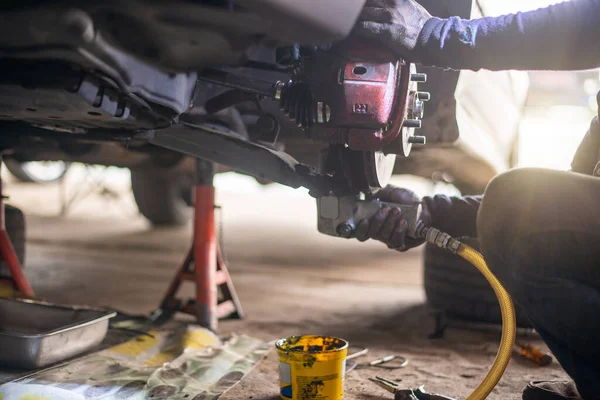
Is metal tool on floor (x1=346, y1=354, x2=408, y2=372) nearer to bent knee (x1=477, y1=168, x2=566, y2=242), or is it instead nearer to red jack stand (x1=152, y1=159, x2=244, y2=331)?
red jack stand (x1=152, y1=159, x2=244, y2=331)

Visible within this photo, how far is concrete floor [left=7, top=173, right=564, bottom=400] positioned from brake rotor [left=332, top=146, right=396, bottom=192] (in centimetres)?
55

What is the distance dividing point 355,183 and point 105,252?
2.99 m

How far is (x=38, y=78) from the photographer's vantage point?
0.98 meters

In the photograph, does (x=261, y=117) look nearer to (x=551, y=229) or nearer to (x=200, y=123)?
(x=200, y=123)

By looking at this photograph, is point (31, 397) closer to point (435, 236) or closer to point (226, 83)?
point (226, 83)

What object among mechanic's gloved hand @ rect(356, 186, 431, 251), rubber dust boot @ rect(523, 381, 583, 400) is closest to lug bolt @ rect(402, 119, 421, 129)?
mechanic's gloved hand @ rect(356, 186, 431, 251)

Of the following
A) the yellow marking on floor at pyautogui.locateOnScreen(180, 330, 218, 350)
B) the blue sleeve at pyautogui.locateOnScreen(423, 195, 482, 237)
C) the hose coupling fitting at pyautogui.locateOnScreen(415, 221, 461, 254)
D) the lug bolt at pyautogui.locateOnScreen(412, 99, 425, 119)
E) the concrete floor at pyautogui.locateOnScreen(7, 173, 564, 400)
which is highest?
the lug bolt at pyautogui.locateOnScreen(412, 99, 425, 119)

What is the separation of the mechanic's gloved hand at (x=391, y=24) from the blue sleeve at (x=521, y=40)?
30mm

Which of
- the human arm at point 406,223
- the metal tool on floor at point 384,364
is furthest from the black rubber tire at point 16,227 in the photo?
the human arm at point 406,223

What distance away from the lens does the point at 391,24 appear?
112cm

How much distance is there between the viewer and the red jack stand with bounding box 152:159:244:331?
2.16 meters

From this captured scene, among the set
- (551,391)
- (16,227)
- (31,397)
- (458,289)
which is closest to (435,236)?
(551,391)

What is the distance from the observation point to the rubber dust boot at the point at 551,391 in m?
1.22

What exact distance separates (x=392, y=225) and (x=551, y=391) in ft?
A: 1.70
